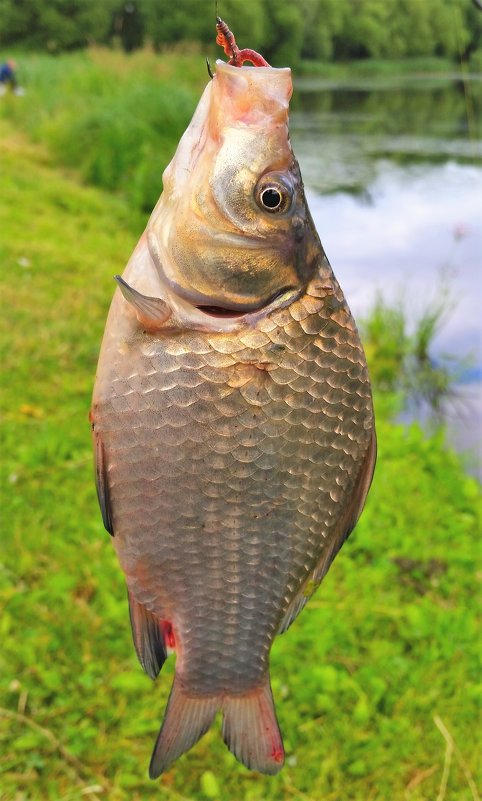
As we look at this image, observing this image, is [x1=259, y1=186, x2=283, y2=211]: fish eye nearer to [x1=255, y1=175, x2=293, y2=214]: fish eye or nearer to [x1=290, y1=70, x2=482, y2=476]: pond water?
[x1=255, y1=175, x2=293, y2=214]: fish eye

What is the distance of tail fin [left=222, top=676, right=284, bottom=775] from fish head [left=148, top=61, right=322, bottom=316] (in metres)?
0.54

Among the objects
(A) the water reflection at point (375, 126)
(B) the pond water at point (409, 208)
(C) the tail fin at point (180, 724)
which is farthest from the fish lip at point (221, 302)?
(A) the water reflection at point (375, 126)

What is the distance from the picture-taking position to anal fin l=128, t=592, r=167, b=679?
0.96 metres

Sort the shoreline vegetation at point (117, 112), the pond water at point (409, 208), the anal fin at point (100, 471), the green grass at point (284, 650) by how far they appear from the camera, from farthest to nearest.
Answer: the shoreline vegetation at point (117, 112) → the pond water at point (409, 208) → the green grass at point (284, 650) → the anal fin at point (100, 471)

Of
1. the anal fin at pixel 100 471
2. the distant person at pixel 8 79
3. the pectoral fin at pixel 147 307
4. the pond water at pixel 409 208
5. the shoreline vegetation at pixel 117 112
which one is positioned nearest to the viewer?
the pectoral fin at pixel 147 307

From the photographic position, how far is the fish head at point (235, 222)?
2.77ft

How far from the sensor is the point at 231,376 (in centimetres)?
85

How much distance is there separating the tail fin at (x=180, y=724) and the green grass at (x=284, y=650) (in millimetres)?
1141

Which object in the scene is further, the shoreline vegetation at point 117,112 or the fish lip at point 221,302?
the shoreline vegetation at point 117,112

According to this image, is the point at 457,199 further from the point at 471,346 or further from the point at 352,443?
the point at 352,443

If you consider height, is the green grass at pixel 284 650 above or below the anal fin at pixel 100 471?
below

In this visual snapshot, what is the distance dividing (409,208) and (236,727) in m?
8.09

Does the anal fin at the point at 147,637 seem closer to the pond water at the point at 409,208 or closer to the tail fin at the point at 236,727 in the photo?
the tail fin at the point at 236,727

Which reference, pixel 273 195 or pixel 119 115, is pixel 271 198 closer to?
pixel 273 195
